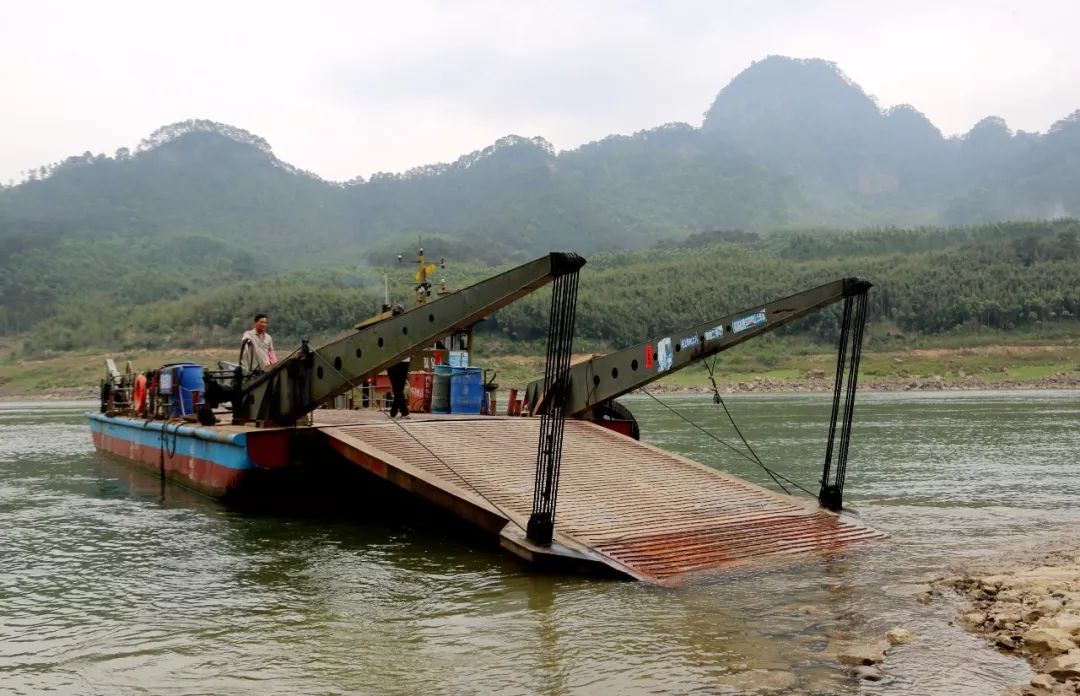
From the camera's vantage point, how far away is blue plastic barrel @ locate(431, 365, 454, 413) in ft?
56.9

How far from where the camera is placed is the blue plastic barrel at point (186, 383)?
17656 millimetres

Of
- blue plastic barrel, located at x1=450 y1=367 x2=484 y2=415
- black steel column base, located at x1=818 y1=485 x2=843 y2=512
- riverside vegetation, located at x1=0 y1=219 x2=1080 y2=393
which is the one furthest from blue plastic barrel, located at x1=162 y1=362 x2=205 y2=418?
riverside vegetation, located at x1=0 y1=219 x2=1080 y2=393

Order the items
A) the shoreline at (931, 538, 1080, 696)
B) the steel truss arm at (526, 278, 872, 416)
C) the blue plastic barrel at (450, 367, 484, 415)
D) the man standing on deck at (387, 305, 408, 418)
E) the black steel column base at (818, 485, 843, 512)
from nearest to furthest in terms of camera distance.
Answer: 1. the shoreline at (931, 538, 1080, 696)
2. the black steel column base at (818, 485, 843, 512)
3. the steel truss arm at (526, 278, 872, 416)
4. the man standing on deck at (387, 305, 408, 418)
5. the blue plastic barrel at (450, 367, 484, 415)

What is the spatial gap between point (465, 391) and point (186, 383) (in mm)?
5422

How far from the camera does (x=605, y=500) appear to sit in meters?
11.4

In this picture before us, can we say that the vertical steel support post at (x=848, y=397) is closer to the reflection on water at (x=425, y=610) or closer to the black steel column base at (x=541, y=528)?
the reflection on water at (x=425, y=610)

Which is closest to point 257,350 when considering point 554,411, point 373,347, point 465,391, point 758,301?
point 373,347

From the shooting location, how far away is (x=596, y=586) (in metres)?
9.06

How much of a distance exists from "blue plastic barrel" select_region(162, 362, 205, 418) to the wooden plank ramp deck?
431 centimetres

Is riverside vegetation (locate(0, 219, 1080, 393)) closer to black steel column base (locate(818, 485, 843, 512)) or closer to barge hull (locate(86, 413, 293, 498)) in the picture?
barge hull (locate(86, 413, 293, 498))

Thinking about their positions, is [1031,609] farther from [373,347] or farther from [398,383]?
[398,383]

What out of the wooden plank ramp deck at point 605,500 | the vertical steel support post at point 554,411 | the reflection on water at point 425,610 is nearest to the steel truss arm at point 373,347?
the vertical steel support post at point 554,411

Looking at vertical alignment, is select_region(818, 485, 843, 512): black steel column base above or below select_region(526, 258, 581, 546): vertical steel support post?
below

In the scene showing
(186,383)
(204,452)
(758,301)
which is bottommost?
(204,452)
